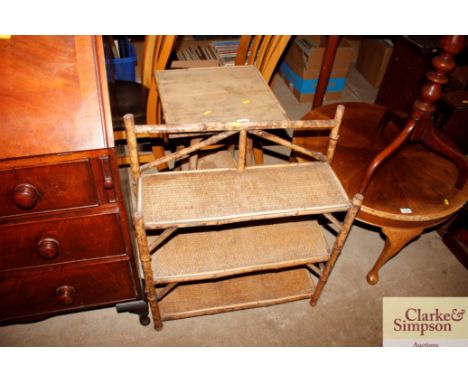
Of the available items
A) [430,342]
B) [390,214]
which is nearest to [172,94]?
[390,214]

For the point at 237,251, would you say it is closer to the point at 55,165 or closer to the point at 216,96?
the point at 216,96

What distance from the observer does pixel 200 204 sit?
1.49 m

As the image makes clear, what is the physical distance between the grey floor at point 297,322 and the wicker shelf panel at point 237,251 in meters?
0.50

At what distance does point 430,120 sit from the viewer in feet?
6.18

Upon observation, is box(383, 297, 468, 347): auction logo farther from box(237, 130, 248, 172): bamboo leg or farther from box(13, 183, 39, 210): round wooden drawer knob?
box(13, 183, 39, 210): round wooden drawer knob

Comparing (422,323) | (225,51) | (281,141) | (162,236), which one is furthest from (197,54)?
(422,323)

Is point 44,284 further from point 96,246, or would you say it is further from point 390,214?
point 390,214

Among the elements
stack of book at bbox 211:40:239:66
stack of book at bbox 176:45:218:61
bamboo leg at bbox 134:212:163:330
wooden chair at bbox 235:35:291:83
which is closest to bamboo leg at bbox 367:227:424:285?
wooden chair at bbox 235:35:291:83

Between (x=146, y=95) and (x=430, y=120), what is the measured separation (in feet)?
5.50

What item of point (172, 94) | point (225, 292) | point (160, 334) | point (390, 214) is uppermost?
point (172, 94)

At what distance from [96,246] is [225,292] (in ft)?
2.66

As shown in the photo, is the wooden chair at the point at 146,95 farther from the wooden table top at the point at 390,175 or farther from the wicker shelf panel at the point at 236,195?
the wooden table top at the point at 390,175

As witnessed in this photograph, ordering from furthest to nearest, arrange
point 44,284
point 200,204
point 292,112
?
1. point 292,112
2. point 44,284
3. point 200,204

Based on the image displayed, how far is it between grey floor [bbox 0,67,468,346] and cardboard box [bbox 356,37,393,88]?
2.24 metres
